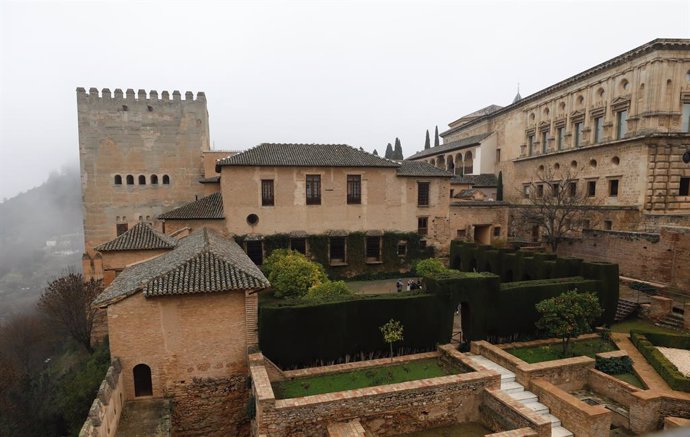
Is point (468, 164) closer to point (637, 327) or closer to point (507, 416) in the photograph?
point (637, 327)

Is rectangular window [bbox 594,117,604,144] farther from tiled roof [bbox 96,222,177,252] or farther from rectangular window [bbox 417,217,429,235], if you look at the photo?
tiled roof [bbox 96,222,177,252]

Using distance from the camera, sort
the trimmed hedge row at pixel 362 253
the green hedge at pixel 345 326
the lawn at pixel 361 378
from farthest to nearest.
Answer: the trimmed hedge row at pixel 362 253, the green hedge at pixel 345 326, the lawn at pixel 361 378

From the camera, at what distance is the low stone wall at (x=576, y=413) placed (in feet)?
31.6

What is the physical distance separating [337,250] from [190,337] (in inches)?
545

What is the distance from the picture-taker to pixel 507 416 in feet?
33.6

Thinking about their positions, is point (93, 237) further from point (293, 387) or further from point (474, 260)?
point (474, 260)

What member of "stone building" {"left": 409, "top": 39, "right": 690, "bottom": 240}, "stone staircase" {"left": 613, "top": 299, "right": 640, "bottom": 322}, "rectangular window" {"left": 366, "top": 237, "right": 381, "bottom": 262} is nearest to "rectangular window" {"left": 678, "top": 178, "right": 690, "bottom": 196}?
"stone building" {"left": 409, "top": 39, "right": 690, "bottom": 240}

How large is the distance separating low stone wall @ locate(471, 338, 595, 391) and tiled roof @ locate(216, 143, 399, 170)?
47.2ft

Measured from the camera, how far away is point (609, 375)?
39.7 ft

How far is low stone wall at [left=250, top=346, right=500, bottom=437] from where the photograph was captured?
9547mm

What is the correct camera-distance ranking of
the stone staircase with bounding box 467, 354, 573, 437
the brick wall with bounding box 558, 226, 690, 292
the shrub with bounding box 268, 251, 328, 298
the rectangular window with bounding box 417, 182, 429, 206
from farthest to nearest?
the rectangular window with bounding box 417, 182, 429, 206
the brick wall with bounding box 558, 226, 690, 292
the shrub with bounding box 268, 251, 328, 298
the stone staircase with bounding box 467, 354, 573, 437

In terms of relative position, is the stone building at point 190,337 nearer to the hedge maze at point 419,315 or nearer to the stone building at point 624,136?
the hedge maze at point 419,315

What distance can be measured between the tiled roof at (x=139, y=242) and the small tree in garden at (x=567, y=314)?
15.5 metres

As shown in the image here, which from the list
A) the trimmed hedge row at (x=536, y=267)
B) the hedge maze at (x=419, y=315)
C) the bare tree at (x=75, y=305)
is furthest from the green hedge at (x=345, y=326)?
the bare tree at (x=75, y=305)
